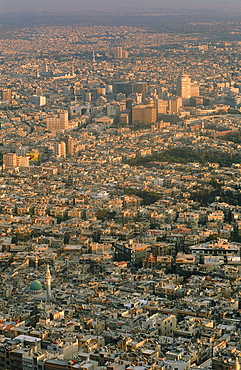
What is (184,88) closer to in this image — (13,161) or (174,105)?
(174,105)

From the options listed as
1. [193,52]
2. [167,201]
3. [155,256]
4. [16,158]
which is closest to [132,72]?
[193,52]

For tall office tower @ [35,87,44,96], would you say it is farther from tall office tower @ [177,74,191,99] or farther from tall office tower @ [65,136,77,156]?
tall office tower @ [65,136,77,156]

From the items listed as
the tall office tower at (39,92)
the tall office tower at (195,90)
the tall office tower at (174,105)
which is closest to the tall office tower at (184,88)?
the tall office tower at (195,90)

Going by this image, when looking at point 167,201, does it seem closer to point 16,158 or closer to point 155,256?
point 155,256

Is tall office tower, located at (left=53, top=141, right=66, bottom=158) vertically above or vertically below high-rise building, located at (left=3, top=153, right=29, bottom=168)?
below

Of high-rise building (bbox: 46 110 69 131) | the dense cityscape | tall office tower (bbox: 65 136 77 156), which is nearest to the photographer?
the dense cityscape

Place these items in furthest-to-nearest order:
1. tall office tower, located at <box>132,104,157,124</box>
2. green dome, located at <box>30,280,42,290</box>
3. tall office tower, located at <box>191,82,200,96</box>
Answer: tall office tower, located at <box>191,82,200,96</box> → tall office tower, located at <box>132,104,157,124</box> → green dome, located at <box>30,280,42,290</box>

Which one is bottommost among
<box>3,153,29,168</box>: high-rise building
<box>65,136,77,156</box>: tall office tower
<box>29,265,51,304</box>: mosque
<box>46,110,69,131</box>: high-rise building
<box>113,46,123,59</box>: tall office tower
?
<box>113,46,123,59</box>: tall office tower

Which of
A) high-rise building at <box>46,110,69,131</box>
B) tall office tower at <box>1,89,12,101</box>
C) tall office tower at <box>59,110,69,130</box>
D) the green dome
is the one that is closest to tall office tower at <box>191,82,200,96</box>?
tall office tower at <box>1,89,12,101</box>

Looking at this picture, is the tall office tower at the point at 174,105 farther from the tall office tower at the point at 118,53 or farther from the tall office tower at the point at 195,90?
the tall office tower at the point at 118,53

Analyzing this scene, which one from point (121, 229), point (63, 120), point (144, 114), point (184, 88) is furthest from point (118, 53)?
point (121, 229)
